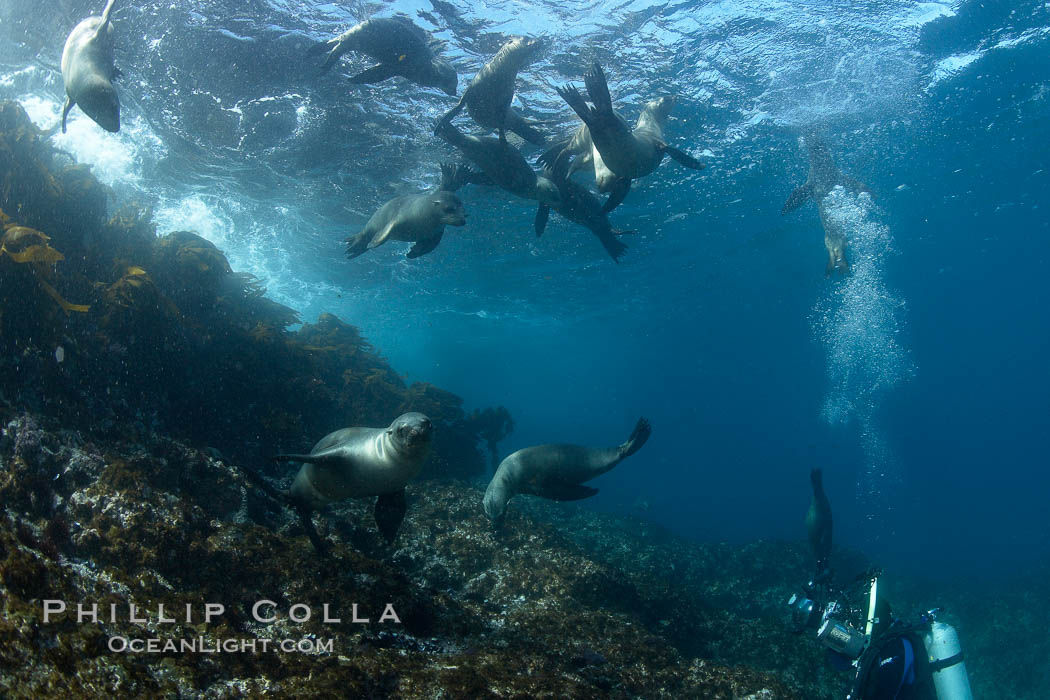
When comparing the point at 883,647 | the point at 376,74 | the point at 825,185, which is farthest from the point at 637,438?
the point at 825,185

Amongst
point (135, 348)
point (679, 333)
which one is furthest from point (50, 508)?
point (679, 333)

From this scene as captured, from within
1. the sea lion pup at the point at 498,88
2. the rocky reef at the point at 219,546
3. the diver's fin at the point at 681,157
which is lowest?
the rocky reef at the point at 219,546

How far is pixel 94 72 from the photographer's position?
410 centimetres

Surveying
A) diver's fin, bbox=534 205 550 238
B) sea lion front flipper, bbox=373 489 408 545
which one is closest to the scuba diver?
sea lion front flipper, bbox=373 489 408 545

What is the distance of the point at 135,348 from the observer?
19.7 feet

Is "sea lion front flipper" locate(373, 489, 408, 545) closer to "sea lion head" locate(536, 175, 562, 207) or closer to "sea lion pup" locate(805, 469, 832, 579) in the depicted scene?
"sea lion head" locate(536, 175, 562, 207)

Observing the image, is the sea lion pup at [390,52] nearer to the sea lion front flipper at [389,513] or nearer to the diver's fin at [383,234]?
the diver's fin at [383,234]

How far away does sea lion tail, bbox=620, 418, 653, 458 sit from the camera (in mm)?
7191

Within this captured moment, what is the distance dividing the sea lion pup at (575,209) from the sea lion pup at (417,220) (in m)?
2.62

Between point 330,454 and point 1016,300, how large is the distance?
6175 cm

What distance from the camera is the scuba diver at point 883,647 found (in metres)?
5.44

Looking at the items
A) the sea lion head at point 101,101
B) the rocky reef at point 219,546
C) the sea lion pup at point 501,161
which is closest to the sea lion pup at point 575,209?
the sea lion pup at point 501,161

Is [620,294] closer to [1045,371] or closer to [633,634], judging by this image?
[633,634]

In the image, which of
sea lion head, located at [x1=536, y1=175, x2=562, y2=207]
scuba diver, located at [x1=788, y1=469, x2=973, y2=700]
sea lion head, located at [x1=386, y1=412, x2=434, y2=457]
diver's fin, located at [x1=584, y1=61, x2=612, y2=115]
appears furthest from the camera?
sea lion head, located at [x1=536, y1=175, x2=562, y2=207]
